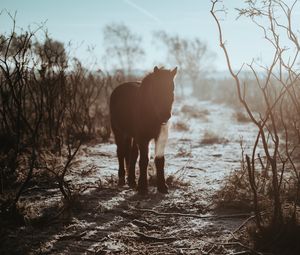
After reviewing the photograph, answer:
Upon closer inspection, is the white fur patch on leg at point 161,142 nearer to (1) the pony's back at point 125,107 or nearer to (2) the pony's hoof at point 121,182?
(1) the pony's back at point 125,107

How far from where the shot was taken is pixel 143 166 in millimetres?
4875

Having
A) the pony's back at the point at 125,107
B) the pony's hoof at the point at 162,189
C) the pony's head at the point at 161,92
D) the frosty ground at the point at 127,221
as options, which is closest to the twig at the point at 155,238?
the frosty ground at the point at 127,221

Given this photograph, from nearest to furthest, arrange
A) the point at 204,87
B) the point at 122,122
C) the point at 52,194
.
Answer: the point at 52,194 → the point at 122,122 → the point at 204,87

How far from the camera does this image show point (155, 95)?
15.1 feet

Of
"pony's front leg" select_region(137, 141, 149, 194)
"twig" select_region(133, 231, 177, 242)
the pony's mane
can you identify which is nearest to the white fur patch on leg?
"pony's front leg" select_region(137, 141, 149, 194)

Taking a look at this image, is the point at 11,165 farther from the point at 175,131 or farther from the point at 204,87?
the point at 204,87

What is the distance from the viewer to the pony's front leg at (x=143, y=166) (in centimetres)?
479

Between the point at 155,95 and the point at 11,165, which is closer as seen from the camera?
the point at 155,95

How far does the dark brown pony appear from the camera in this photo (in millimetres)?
4613

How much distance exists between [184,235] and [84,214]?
3.70 feet

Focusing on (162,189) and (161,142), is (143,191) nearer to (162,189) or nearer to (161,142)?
(162,189)

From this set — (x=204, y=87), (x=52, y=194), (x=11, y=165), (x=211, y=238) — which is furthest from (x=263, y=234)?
(x=204, y=87)

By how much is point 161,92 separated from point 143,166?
40.7 inches

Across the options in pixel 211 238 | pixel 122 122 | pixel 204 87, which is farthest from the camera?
pixel 204 87
